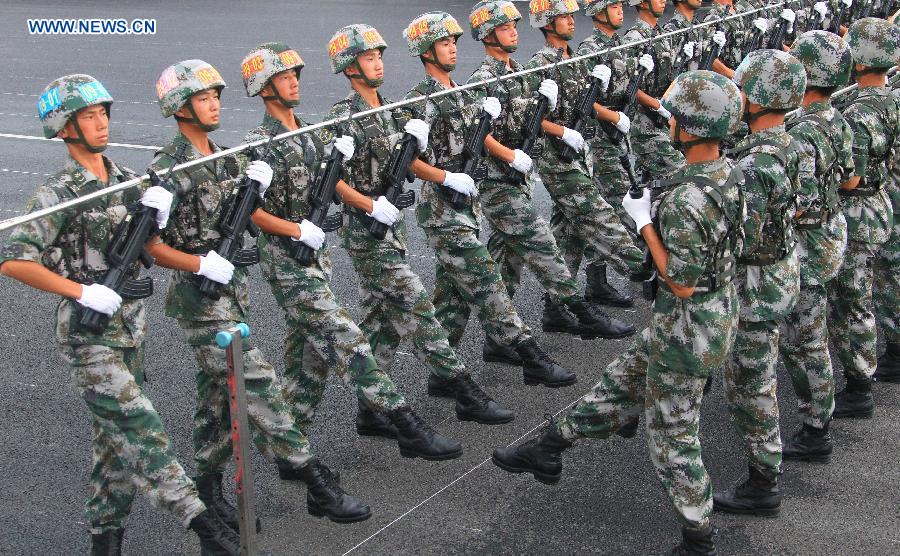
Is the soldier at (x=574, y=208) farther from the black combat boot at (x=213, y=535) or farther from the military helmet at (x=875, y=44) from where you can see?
the black combat boot at (x=213, y=535)

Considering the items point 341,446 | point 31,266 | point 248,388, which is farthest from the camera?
point 341,446

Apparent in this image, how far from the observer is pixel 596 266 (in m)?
8.43

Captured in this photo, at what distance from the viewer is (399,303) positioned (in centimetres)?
629

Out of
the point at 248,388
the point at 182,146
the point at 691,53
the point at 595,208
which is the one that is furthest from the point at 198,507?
the point at 691,53

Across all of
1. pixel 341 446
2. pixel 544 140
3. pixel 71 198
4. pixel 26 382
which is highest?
pixel 71 198

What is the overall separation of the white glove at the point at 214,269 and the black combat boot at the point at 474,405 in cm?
168

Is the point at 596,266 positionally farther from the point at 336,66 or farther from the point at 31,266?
the point at 31,266

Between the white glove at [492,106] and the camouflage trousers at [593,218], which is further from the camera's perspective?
the camouflage trousers at [593,218]

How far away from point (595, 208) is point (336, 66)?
83.9 inches

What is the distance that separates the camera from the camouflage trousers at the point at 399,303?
6250 mm

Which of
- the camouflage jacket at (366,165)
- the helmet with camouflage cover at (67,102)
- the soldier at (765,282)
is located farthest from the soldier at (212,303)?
the soldier at (765,282)

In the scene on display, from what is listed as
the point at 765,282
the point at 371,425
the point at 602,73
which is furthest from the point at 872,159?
the point at 371,425

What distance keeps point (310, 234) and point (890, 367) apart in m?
3.73

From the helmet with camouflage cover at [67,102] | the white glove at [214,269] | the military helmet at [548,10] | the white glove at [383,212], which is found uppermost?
the helmet with camouflage cover at [67,102]
